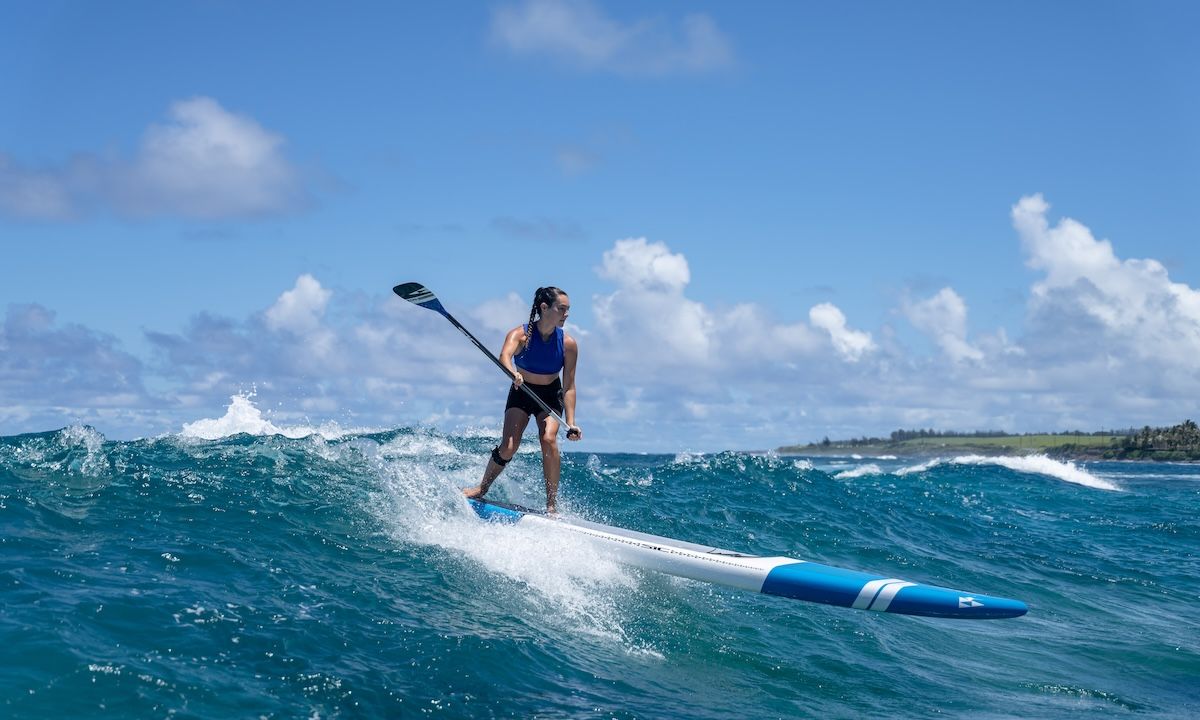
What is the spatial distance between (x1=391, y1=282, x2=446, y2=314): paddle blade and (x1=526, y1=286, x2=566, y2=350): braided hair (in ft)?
5.92

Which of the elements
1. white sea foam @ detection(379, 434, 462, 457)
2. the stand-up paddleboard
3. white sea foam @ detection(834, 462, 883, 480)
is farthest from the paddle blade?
white sea foam @ detection(834, 462, 883, 480)

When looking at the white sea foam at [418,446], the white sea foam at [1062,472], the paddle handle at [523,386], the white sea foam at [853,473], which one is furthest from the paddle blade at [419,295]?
the white sea foam at [1062,472]

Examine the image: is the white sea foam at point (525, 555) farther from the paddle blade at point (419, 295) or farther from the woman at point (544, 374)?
the paddle blade at point (419, 295)

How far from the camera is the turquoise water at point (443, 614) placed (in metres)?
5.55

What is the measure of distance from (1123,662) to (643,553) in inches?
192

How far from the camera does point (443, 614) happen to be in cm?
723

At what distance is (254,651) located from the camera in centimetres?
578

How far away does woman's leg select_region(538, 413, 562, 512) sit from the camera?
31.2 feet

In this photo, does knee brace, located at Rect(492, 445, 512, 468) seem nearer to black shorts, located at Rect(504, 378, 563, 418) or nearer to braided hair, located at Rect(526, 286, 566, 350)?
black shorts, located at Rect(504, 378, 563, 418)

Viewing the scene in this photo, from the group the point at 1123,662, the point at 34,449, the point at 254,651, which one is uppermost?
the point at 34,449

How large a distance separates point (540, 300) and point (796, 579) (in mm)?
3672

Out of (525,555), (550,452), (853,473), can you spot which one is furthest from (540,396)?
(853,473)

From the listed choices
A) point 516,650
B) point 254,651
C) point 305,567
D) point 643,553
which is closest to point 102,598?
point 254,651

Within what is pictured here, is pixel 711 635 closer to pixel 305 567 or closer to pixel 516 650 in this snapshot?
pixel 516 650
